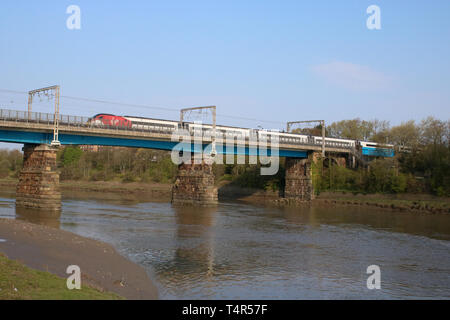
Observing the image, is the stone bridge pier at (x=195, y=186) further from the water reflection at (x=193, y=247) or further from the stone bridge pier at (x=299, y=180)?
the stone bridge pier at (x=299, y=180)

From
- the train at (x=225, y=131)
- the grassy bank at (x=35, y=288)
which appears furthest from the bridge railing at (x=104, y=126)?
the grassy bank at (x=35, y=288)

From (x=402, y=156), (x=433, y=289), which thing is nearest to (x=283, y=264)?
(x=433, y=289)

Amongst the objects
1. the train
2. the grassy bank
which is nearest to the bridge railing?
the train

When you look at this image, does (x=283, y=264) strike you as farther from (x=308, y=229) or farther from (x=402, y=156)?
(x=402, y=156)

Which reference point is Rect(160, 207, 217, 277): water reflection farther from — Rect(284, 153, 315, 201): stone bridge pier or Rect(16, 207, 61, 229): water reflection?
Rect(284, 153, 315, 201): stone bridge pier

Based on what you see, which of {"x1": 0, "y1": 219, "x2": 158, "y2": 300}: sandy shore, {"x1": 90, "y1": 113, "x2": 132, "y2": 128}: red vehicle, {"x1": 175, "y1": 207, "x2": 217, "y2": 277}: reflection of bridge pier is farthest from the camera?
→ {"x1": 90, "y1": 113, "x2": 132, "y2": 128}: red vehicle

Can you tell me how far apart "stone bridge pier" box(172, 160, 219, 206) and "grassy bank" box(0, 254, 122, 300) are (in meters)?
52.6

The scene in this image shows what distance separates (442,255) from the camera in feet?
103

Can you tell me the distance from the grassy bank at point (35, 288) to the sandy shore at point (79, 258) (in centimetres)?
136

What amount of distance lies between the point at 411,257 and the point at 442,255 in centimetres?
281

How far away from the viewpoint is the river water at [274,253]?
68.4ft

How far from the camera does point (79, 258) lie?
907 inches

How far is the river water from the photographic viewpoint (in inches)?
821
